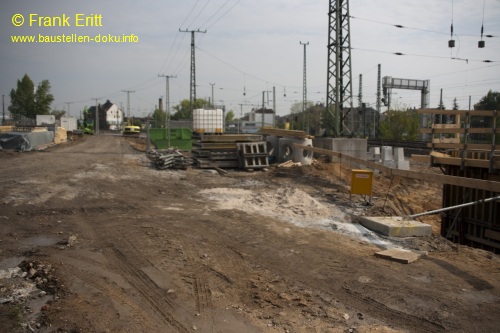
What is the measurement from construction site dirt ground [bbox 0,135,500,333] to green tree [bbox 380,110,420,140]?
3338 cm

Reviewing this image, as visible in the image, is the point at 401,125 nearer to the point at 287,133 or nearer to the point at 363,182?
the point at 287,133

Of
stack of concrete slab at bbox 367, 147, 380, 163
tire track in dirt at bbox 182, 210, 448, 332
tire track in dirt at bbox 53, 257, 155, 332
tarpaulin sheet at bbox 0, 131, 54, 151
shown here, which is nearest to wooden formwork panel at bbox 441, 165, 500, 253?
tire track in dirt at bbox 182, 210, 448, 332

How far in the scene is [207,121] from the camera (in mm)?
26328

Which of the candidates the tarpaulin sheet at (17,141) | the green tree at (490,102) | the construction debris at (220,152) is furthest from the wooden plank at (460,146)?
the green tree at (490,102)

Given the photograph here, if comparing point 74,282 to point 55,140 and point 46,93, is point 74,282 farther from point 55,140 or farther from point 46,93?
point 46,93

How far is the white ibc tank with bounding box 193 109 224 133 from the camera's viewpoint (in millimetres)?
26228

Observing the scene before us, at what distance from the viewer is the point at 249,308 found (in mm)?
4973

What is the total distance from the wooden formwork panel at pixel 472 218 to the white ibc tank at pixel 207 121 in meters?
16.2

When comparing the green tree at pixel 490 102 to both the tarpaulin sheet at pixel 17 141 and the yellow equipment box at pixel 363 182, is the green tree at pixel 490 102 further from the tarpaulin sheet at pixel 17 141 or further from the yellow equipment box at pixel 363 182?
the tarpaulin sheet at pixel 17 141

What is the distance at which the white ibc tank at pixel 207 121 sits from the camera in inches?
1033

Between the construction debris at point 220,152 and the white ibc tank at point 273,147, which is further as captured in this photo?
the white ibc tank at point 273,147

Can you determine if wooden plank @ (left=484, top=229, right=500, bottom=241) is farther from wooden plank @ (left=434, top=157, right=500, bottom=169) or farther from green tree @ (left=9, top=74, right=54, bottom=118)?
green tree @ (left=9, top=74, right=54, bottom=118)

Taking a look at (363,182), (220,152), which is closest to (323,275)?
(363,182)

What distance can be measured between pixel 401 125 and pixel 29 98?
73.8 meters
